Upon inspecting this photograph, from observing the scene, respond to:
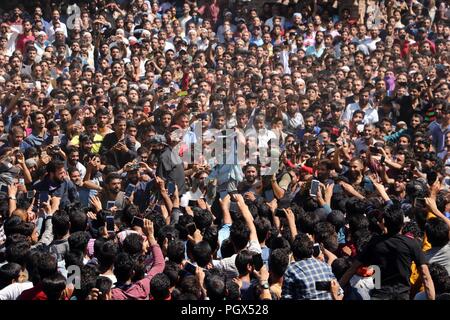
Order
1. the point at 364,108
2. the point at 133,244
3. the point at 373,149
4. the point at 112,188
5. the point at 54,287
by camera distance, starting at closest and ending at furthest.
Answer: the point at 54,287 → the point at 133,244 → the point at 112,188 → the point at 373,149 → the point at 364,108

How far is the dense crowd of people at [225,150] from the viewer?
7.21 meters

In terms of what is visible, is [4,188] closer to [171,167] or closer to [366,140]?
[171,167]

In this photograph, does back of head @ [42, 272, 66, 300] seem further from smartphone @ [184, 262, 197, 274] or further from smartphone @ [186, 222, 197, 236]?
smartphone @ [186, 222, 197, 236]

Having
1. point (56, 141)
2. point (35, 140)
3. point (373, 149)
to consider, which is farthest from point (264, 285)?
point (35, 140)

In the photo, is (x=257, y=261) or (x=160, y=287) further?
(x=257, y=261)

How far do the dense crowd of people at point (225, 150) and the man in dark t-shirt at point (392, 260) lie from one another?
0.6 inches

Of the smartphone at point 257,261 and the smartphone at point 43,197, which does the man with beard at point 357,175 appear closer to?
the smartphone at point 43,197

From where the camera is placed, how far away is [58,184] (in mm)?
10602

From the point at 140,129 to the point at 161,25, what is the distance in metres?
5.51

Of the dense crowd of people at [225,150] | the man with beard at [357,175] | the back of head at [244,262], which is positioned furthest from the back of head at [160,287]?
the man with beard at [357,175]
